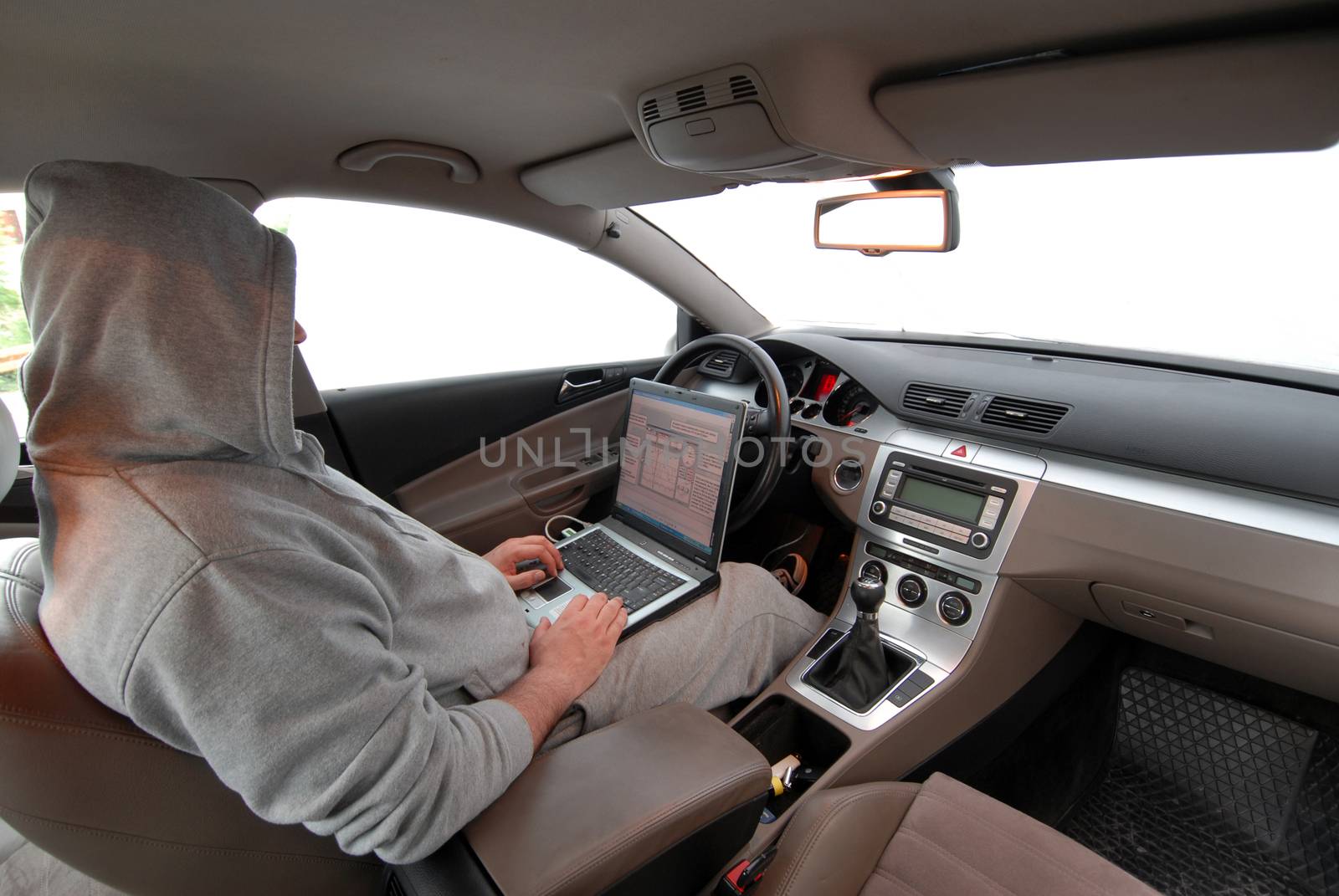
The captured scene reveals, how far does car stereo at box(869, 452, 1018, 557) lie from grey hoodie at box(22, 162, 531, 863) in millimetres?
1262

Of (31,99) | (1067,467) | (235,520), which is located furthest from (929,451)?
(31,99)

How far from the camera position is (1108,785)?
1.71 m

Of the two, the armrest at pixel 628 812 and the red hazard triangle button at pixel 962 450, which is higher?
the red hazard triangle button at pixel 962 450

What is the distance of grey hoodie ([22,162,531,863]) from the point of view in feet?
2.21

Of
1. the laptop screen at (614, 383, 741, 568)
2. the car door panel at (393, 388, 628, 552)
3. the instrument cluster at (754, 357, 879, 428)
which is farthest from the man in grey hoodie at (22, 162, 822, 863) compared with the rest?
the instrument cluster at (754, 357, 879, 428)

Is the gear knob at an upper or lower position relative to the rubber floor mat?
upper

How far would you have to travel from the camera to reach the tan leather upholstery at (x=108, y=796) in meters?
0.66

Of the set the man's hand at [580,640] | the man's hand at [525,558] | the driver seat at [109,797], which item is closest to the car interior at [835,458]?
the driver seat at [109,797]

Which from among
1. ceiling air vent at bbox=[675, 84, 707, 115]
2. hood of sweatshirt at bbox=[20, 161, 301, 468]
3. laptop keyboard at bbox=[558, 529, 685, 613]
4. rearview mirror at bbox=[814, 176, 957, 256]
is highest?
ceiling air vent at bbox=[675, 84, 707, 115]

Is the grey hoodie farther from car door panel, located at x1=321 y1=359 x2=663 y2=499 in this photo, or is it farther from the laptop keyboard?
car door panel, located at x1=321 y1=359 x2=663 y2=499

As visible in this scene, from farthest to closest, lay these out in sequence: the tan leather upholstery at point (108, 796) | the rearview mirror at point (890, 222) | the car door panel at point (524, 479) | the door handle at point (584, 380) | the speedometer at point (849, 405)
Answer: the door handle at point (584, 380), the car door panel at point (524, 479), the speedometer at point (849, 405), the rearview mirror at point (890, 222), the tan leather upholstery at point (108, 796)

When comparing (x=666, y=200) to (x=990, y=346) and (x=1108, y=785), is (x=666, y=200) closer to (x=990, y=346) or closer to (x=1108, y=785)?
(x=990, y=346)

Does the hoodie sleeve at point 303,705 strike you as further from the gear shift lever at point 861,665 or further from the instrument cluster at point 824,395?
the instrument cluster at point 824,395

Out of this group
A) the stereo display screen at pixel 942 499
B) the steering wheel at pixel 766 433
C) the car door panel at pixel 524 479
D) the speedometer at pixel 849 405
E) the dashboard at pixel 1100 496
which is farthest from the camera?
the car door panel at pixel 524 479
